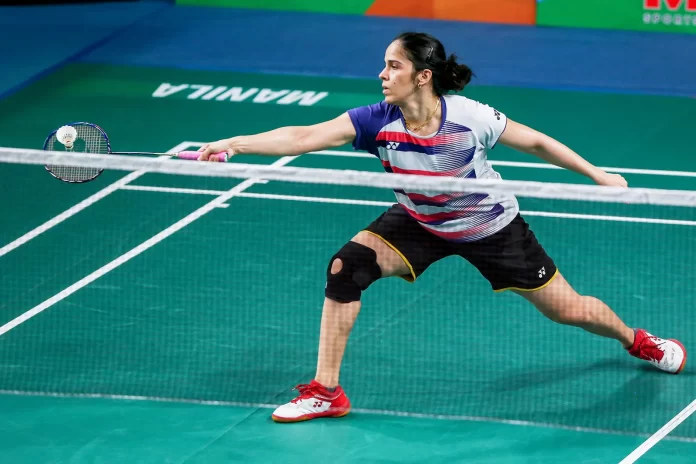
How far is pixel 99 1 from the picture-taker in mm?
16422

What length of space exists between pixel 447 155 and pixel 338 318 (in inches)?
39.0

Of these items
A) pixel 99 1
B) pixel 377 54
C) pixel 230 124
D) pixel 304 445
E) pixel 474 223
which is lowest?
pixel 304 445

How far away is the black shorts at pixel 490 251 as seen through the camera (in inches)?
262

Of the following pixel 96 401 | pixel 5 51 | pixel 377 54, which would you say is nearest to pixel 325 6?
pixel 377 54

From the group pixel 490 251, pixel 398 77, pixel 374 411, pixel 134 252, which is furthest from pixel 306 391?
pixel 134 252

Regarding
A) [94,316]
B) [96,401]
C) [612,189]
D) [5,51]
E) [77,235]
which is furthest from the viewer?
[5,51]

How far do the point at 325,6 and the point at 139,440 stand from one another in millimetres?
10264

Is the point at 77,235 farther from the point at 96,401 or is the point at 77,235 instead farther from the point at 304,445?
the point at 304,445

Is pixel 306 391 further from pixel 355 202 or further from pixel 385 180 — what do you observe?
pixel 355 202

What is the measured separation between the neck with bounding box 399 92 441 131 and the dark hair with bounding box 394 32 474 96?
7 cm

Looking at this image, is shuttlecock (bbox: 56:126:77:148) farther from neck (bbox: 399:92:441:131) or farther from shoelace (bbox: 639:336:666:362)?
shoelace (bbox: 639:336:666:362)

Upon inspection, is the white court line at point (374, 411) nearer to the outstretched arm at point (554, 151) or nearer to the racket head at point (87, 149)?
the racket head at point (87, 149)

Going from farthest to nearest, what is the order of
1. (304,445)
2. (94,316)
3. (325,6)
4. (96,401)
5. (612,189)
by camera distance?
(325,6), (94,316), (96,401), (304,445), (612,189)

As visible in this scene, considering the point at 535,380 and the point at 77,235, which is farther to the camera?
the point at 77,235
